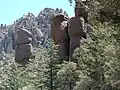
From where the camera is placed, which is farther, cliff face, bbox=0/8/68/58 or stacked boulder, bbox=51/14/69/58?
cliff face, bbox=0/8/68/58

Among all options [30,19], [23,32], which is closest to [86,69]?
[23,32]

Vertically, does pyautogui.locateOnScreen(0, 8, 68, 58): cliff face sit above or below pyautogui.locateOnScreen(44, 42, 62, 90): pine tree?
above

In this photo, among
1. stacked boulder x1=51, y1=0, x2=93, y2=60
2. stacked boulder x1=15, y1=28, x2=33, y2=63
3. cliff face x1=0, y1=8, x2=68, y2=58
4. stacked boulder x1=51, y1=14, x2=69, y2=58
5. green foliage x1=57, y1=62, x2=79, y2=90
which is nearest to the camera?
green foliage x1=57, y1=62, x2=79, y2=90

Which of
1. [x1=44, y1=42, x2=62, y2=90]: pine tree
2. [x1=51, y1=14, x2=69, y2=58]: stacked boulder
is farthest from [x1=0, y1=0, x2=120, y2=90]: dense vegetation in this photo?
[x1=51, y1=14, x2=69, y2=58]: stacked boulder

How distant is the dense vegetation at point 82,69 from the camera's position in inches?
882

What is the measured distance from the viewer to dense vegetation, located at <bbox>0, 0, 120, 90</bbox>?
73.5ft

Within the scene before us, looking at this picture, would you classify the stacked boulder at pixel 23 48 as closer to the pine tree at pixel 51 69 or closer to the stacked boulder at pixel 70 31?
the stacked boulder at pixel 70 31

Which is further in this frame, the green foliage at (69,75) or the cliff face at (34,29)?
the cliff face at (34,29)

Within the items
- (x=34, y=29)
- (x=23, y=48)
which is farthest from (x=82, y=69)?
(x=34, y=29)

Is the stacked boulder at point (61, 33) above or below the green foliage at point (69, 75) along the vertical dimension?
above

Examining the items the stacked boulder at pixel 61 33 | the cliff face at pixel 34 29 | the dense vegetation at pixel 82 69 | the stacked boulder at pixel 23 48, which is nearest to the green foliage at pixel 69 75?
the dense vegetation at pixel 82 69

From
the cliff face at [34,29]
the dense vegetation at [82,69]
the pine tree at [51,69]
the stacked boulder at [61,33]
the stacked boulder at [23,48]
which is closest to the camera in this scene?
the dense vegetation at [82,69]

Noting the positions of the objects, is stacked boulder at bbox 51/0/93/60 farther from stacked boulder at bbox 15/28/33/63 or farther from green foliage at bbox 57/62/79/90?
stacked boulder at bbox 15/28/33/63

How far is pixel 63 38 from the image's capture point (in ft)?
187
